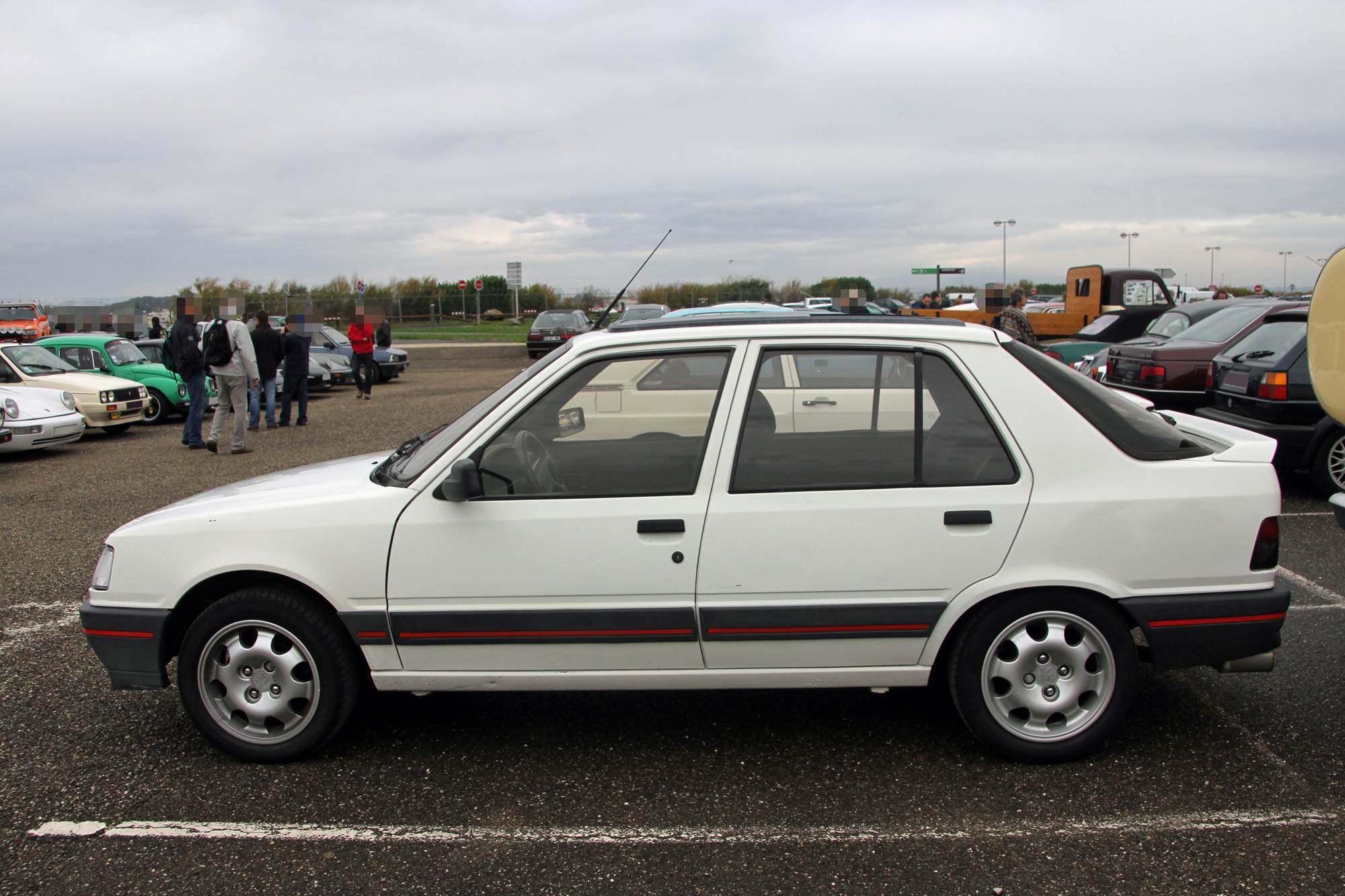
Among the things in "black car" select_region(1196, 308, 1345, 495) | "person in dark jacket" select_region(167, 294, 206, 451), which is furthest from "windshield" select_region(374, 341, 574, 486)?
"person in dark jacket" select_region(167, 294, 206, 451)

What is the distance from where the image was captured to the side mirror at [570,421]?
343 centimetres

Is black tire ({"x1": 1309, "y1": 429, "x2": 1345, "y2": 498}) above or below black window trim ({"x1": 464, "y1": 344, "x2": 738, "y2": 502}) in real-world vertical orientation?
below

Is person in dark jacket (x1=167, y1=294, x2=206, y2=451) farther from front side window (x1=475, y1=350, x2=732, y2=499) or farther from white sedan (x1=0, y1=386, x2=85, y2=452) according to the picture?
front side window (x1=475, y1=350, x2=732, y2=499)

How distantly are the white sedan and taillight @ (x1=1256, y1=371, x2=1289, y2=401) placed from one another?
13050 mm

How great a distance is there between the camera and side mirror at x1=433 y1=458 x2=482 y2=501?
10.2 feet

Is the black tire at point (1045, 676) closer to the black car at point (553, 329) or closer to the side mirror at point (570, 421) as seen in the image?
the side mirror at point (570, 421)

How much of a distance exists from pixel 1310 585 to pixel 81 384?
1461cm

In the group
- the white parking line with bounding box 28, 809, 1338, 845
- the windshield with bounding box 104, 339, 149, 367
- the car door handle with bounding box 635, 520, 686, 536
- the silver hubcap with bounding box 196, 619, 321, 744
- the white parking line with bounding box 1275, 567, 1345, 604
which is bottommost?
the white parking line with bounding box 28, 809, 1338, 845

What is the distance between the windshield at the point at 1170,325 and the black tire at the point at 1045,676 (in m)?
11.2

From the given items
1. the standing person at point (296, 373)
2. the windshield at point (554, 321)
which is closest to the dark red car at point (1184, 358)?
the standing person at point (296, 373)

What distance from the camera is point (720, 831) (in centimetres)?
294

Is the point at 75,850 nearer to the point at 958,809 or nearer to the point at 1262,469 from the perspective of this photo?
the point at 958,809

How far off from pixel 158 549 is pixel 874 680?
2.64m

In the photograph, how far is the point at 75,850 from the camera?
291cm
